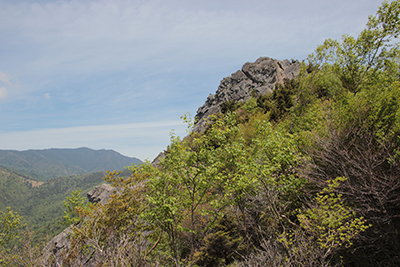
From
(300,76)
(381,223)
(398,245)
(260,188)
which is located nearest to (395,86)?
(381,223)

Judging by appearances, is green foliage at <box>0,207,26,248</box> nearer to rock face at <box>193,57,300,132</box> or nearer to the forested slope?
the forested slope

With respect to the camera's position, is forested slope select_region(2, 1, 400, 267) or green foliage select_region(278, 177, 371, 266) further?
forested slope select_region(2, 1, 400, 267)

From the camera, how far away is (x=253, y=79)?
91.3 metres

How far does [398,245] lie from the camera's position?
301 inches

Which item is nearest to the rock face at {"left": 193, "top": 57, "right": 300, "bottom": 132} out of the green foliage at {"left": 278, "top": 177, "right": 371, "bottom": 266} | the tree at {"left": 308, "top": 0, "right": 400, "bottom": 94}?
the tree at {"left": 308, "top": 0, "right": 400, "bottom": 94}

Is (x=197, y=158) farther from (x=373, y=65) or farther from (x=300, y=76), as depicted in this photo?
(x=300, y=76)

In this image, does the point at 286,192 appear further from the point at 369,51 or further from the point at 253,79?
the point at 253,79

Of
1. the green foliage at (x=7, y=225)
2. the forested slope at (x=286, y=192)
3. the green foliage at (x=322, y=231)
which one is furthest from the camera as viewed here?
the green foliage at (x=7, y=225)

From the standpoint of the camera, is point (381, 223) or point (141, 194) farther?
point (141, 194)

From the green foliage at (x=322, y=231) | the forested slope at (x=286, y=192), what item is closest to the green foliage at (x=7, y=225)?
the forested slope at (x=286, y=192)

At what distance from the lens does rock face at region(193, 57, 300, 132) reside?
3305 inches

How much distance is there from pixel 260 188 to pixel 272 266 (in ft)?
12.9

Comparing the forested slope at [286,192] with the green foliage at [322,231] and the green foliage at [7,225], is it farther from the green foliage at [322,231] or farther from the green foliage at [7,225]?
the green foliage at [7,225]

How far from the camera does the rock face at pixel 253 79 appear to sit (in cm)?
8394
